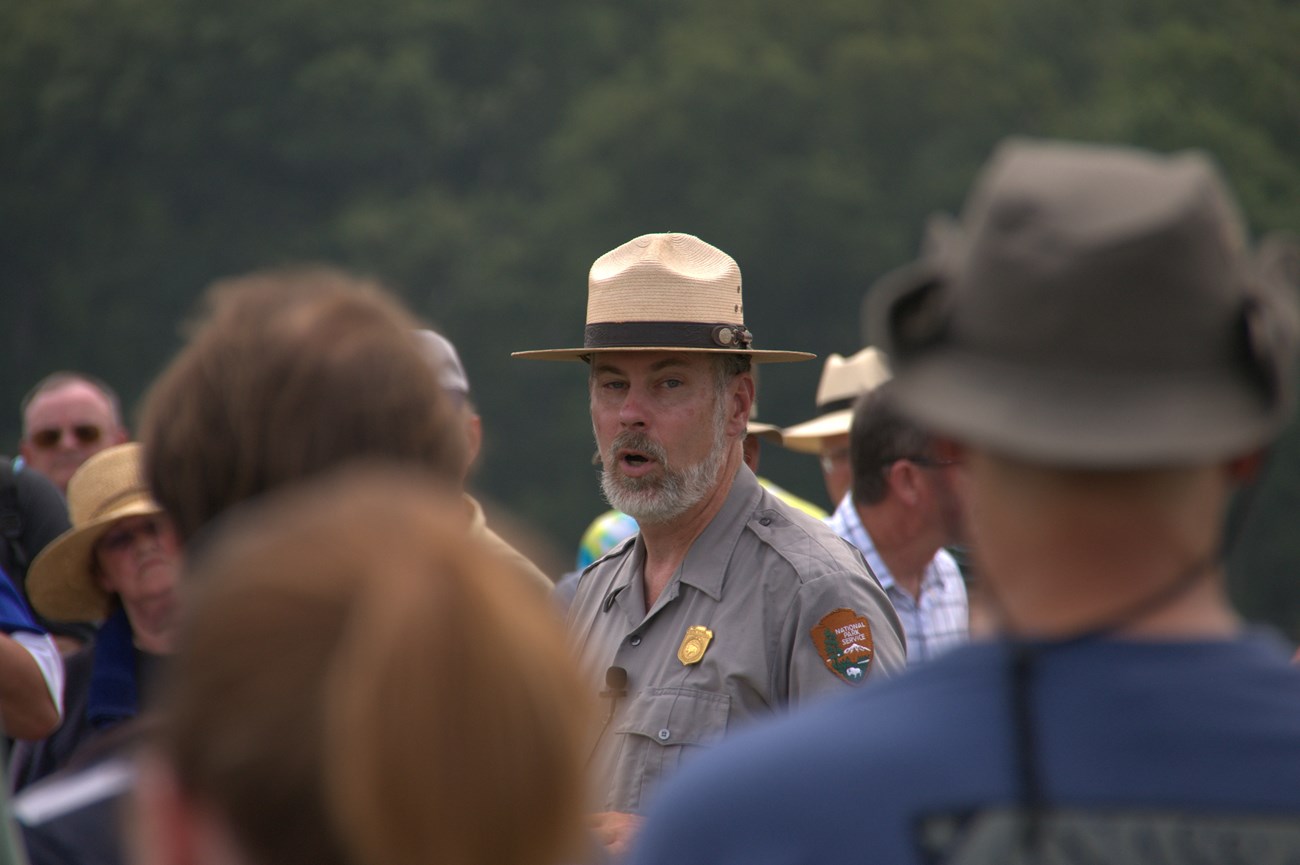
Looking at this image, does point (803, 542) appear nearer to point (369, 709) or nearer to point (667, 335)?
point (667, 335)

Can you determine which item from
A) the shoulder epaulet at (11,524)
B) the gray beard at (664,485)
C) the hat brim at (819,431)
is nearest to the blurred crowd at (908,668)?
the gray beard at (664,485)

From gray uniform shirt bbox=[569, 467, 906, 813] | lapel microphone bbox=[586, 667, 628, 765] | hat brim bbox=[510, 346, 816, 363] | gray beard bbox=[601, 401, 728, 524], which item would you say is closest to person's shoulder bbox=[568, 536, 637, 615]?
gray beard bbox=[601, 401, 728, 524]

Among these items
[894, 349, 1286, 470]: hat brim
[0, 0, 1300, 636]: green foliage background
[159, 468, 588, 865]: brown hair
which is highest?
[894, 349, 1286, 470]: hat brim

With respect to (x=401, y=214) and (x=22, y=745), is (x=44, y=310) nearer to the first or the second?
(x=401, y=214)

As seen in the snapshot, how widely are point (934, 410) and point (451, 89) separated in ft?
148

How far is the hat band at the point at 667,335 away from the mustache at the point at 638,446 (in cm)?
24

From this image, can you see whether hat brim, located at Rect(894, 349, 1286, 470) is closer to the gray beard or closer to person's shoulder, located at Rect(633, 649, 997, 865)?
person's shoulder, located at Rect(633, 649, 997, 865)

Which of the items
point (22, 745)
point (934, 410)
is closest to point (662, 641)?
point (22, 745)

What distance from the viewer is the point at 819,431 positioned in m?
7.62

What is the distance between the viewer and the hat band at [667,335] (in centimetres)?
488

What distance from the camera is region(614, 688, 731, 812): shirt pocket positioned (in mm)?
4031

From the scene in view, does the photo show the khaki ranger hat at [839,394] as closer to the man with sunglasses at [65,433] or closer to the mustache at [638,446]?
the mustache at [638,446]

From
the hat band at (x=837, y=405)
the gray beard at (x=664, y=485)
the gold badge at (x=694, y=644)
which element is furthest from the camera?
the hat band at (x=837, y=405)

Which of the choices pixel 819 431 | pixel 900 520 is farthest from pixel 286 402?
pixel 819 431
